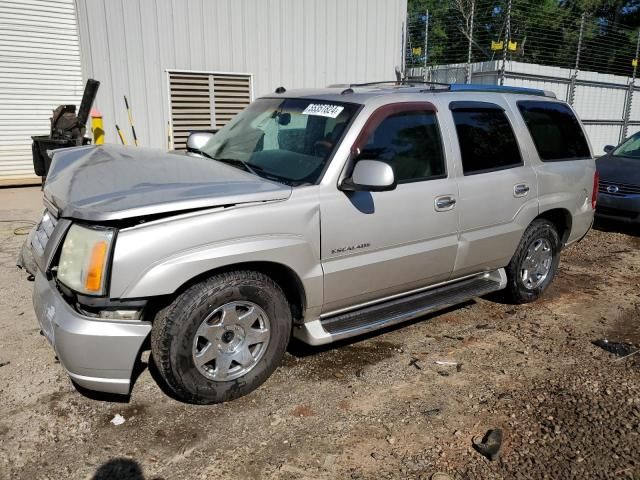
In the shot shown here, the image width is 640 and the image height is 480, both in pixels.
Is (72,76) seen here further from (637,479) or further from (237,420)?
(637,479)

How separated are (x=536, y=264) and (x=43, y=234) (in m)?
4.14

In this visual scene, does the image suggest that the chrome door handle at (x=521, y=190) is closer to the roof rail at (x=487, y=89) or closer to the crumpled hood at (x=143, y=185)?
the roof rail at (x=487, y=89)

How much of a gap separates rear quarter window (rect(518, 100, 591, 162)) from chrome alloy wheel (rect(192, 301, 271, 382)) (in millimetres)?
3010

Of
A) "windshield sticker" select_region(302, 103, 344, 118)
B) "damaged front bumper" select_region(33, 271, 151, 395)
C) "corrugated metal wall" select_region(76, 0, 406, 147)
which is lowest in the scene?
"damaged front bumper" select_region(33, 271, 151, 395)

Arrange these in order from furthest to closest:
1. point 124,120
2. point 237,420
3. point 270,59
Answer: point 270,59, point 124,120, point 237,420

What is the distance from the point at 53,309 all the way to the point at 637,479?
3156 millimetres

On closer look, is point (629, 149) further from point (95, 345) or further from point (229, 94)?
point (95, 345)

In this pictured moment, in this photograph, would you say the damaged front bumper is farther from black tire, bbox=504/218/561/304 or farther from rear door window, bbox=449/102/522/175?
black tire, bbox=504/218/561/304

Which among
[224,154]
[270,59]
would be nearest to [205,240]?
[224,154]

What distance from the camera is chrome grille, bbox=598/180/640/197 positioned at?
7613 millimetres

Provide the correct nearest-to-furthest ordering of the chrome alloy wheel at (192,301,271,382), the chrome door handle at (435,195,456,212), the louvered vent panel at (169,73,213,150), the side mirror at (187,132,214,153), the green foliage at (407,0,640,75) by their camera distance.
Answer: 1. the chrome alloy wheel at (192,301,271,382)
2. the chrome door handle at (435,195,456,212)
3. the side mirror at (187,132,214,153)
4. the louvered vent panel at (169,73,213,150)
5. the green foliage at (407,0,640,75)

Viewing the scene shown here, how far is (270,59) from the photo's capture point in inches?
425

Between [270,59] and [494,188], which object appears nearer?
[494,188]

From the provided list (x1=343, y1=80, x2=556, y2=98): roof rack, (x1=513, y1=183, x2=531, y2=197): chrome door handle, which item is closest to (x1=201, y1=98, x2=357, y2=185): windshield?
(x1=343, y1=80, x2=556, y2=98): roof rack
